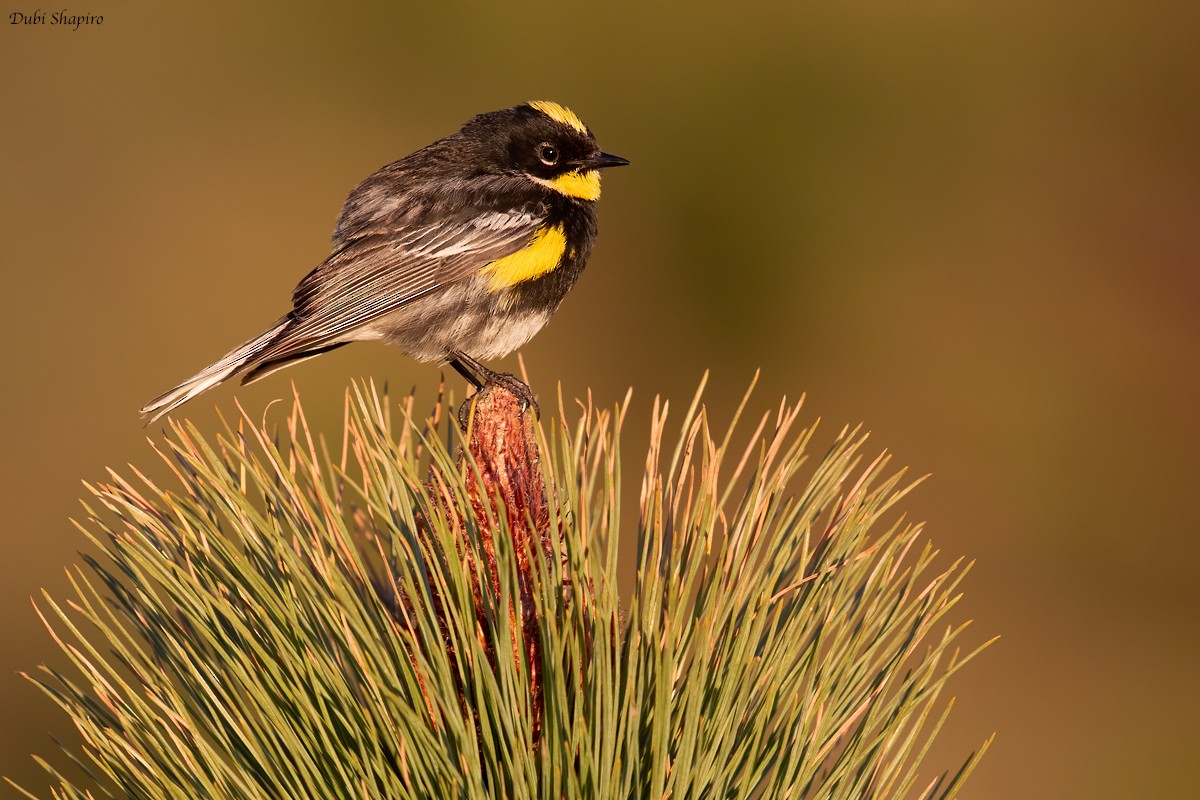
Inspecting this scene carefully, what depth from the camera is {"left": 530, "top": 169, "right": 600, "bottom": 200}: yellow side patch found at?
11.1ft

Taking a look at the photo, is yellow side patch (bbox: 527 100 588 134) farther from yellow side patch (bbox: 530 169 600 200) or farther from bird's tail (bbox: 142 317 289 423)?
bird's tail (bbox: 142 317 289 423)

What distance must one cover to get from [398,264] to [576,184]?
2.01 ft

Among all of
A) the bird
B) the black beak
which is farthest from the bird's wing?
the black beak

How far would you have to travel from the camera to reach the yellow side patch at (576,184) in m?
3.37

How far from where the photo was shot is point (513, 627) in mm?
1332

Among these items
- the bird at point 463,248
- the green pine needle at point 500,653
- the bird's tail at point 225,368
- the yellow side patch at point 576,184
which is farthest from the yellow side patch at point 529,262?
the green pine needle at point 500,653

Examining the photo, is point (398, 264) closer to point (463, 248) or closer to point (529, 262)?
point (463, 248)

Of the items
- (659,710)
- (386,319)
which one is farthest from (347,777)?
(386,319)

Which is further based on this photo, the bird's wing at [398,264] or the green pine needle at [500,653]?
the bird's wing at [398,264]

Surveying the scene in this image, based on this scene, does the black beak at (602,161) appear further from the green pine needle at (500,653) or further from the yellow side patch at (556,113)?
the green pine needle at (500,653)

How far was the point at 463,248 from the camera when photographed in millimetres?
3203

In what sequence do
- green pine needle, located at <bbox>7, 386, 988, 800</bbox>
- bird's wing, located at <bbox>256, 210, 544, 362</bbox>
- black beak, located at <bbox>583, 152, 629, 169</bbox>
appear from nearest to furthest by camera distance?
1. green pine needle, located at <bbox>7, 386, 988, 800</bbox>
2. bird's wing, located at <bbox>256, 210, 544, 362</bbox>
3. black beak, located at <bbox>583, 152, 629, 169</bbox>

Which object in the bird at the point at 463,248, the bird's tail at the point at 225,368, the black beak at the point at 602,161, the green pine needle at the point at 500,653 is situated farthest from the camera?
the black beak at the point at 602,161

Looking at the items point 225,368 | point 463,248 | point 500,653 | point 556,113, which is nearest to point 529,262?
point 463,248
